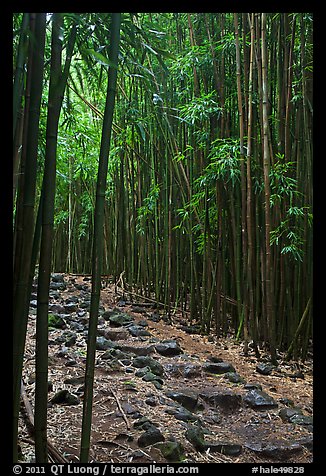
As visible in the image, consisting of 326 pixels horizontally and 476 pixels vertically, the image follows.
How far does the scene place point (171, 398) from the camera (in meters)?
2.47

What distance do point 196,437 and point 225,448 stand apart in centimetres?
13

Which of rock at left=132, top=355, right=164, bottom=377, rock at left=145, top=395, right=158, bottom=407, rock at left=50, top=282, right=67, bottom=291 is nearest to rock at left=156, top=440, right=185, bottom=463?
rock at left=145, top=395, right=158, bottom=407

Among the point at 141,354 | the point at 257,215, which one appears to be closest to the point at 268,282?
the point at 257,215

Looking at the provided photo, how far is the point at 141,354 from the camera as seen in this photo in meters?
3.25

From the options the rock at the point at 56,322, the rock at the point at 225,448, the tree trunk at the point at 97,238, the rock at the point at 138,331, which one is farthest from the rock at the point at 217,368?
the tree trunk at the point at 97,238

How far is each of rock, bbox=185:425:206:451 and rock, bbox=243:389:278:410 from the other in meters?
0.59

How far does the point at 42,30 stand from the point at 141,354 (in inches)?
99.7

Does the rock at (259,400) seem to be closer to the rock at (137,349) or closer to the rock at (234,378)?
the rock at (234,378)

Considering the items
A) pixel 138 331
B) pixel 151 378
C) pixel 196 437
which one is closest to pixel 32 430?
pixel 196 437

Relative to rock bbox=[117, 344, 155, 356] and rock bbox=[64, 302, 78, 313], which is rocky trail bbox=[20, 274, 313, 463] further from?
rock bbox=[64, 302, 78, 313]

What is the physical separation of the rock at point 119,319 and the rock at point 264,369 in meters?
1.32

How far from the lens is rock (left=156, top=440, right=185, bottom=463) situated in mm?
1744

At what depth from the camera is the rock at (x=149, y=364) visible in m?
2.89

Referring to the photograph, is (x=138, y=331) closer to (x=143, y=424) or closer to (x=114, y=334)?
(x=114, y=334)
